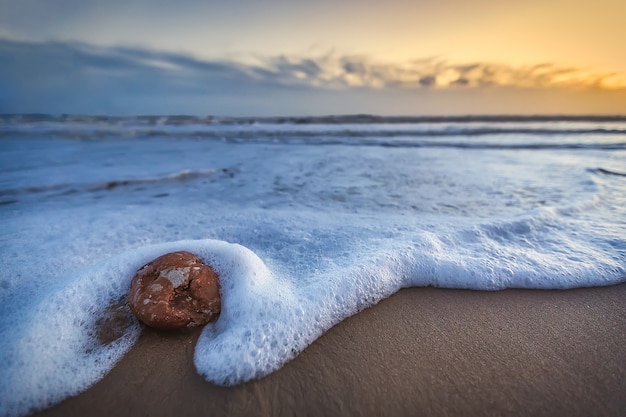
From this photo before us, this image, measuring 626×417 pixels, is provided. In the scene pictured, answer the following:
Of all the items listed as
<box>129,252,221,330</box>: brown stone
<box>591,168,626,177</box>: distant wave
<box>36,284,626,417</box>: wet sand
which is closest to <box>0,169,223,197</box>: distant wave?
<box>129,252,221,330</box>: brown stone

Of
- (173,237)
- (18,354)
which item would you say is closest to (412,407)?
(18,354)

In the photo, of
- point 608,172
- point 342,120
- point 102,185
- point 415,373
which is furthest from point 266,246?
point 342,120

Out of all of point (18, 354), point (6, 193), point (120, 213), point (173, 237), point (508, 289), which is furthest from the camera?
point (6, 193)

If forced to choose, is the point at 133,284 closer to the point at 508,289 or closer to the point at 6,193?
the point at 508,289

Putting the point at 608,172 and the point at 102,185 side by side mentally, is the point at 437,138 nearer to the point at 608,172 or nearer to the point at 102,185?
the point at 608,172

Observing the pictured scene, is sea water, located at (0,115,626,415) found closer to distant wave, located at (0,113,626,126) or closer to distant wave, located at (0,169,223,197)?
distant wave, located at (0,169,223,197)
